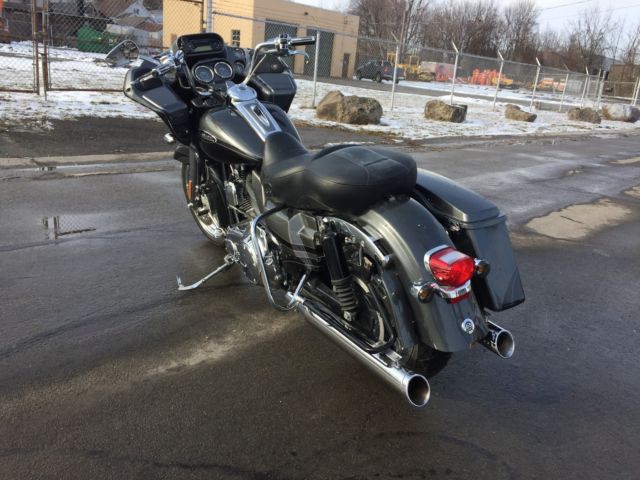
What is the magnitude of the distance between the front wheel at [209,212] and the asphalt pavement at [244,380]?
199mm

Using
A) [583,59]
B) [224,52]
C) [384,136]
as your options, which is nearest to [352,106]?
[384,136]

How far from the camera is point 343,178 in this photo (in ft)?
8.57

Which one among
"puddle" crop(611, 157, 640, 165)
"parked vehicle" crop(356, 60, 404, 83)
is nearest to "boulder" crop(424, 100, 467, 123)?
"puddle" crop(611, 157, 640, 165)

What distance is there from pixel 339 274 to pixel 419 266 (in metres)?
0.47

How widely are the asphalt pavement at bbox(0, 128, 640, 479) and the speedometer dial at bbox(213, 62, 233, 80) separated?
1542mm

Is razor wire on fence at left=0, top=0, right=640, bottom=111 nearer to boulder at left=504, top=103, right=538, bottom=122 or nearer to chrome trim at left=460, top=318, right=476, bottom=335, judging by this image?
boulder at left=504, top=103, right=538, bottom=122

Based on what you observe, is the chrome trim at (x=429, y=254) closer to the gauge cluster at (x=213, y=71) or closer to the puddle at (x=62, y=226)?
the gauge cluster at (x=213, y=71)

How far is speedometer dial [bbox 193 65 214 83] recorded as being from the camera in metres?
4.09

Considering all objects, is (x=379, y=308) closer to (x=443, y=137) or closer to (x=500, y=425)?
(x=500, y=425)

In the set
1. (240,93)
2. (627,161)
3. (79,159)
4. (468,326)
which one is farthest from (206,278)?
(627,161)

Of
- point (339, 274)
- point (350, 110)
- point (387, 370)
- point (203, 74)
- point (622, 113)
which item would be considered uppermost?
point (203, 74)

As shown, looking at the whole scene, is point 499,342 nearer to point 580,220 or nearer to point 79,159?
point 580,220

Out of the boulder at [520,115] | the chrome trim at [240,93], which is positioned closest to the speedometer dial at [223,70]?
the chrome trim at [240,93]

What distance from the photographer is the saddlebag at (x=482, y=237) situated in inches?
112
